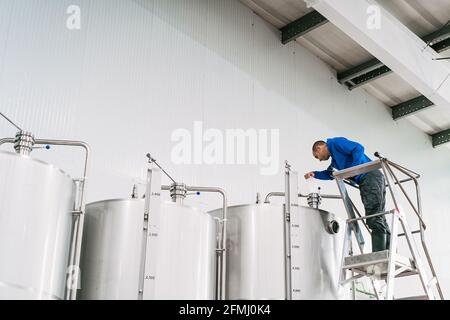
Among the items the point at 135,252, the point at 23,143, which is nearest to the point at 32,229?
the point at 23,143

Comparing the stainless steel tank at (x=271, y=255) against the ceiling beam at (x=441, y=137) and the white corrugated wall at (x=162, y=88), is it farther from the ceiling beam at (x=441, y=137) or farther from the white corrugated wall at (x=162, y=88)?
the ceiling beam at (x=441, y=137)

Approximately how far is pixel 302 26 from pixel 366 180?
187 inches

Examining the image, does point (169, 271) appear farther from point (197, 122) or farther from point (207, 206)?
point (197, 122)

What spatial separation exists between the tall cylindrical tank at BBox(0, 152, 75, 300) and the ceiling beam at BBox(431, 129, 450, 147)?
10241 mm

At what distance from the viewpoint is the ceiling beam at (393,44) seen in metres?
9.88

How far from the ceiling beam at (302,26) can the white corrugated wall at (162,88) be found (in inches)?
7.0

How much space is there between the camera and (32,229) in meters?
5.88

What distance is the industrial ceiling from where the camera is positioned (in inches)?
435

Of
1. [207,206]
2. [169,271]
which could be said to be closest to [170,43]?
[207,206]

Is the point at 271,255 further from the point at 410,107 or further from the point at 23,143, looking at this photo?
the point at 410,107

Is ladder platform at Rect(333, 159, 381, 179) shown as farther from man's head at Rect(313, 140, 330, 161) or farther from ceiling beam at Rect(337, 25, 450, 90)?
ceiling beam at Rect(337, 25, 450, 90)
